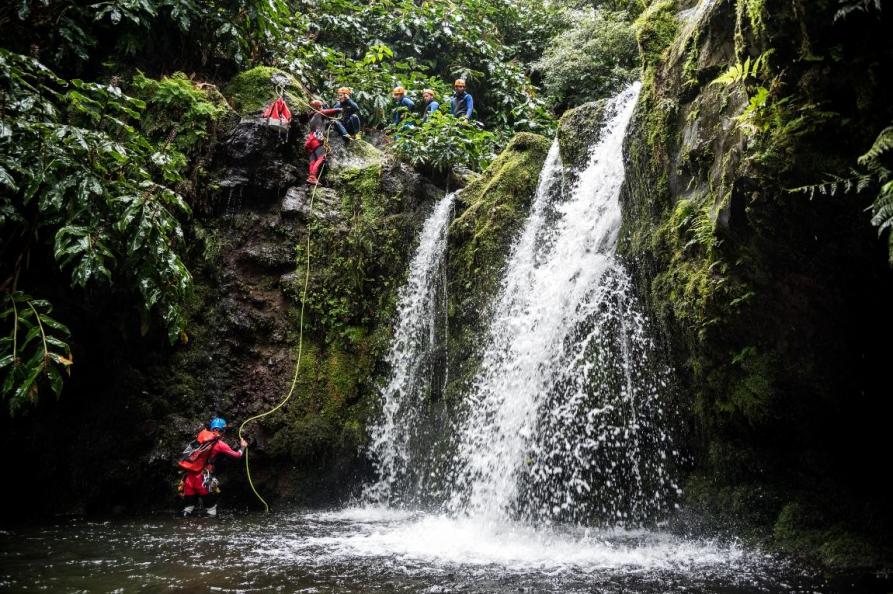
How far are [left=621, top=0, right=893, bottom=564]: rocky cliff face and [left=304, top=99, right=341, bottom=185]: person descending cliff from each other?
6.04 metres

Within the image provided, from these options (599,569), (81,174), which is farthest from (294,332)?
(599,569)

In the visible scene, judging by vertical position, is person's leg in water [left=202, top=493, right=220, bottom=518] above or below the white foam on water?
below

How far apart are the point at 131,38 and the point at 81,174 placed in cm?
433

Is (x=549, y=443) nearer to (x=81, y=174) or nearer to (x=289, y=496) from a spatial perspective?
(x=289, y=496)

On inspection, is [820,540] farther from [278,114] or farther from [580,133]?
[278,114]

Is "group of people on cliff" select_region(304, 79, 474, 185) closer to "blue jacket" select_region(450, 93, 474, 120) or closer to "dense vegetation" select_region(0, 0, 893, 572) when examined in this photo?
"blue jacket" select_region(450, 93, 474, 120)

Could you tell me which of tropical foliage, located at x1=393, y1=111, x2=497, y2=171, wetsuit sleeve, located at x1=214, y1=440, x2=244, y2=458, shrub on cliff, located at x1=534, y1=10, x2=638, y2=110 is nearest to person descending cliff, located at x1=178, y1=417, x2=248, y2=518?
wetsuit sleeve, located at x1=214, y1=440, x2=244, y2=458

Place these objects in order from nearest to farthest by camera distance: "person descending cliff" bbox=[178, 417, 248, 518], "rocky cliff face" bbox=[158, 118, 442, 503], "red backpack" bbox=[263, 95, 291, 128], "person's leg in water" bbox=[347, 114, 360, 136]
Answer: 1. "person descending cliff" bbox=[178, 417, 248, 518]
2. "rocky cliff face" bbox=[158, 118, 442, 503]
3. "red backpack" bbox=[263, 95, 291, 128]
4. "person's leg in water" bbox=[347, 114, 360, 136]

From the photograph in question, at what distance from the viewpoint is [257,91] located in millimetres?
10406

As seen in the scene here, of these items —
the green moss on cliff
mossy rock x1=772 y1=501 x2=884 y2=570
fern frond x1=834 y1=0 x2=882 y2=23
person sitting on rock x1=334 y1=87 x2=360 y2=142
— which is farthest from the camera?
person sitting on rock x1=334 y1=87 x2=360 y2=142

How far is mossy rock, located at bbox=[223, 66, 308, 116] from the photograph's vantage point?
10.3 meters

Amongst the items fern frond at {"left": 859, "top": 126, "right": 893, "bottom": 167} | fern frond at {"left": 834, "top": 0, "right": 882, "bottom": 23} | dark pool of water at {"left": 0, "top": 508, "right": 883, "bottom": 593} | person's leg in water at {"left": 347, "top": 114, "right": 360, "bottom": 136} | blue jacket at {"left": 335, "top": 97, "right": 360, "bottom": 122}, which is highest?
blue jacket at {"left": 335, "top": 97, "right": 360, "bottom": 122}

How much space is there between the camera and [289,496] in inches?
331

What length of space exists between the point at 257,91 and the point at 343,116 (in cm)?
165
